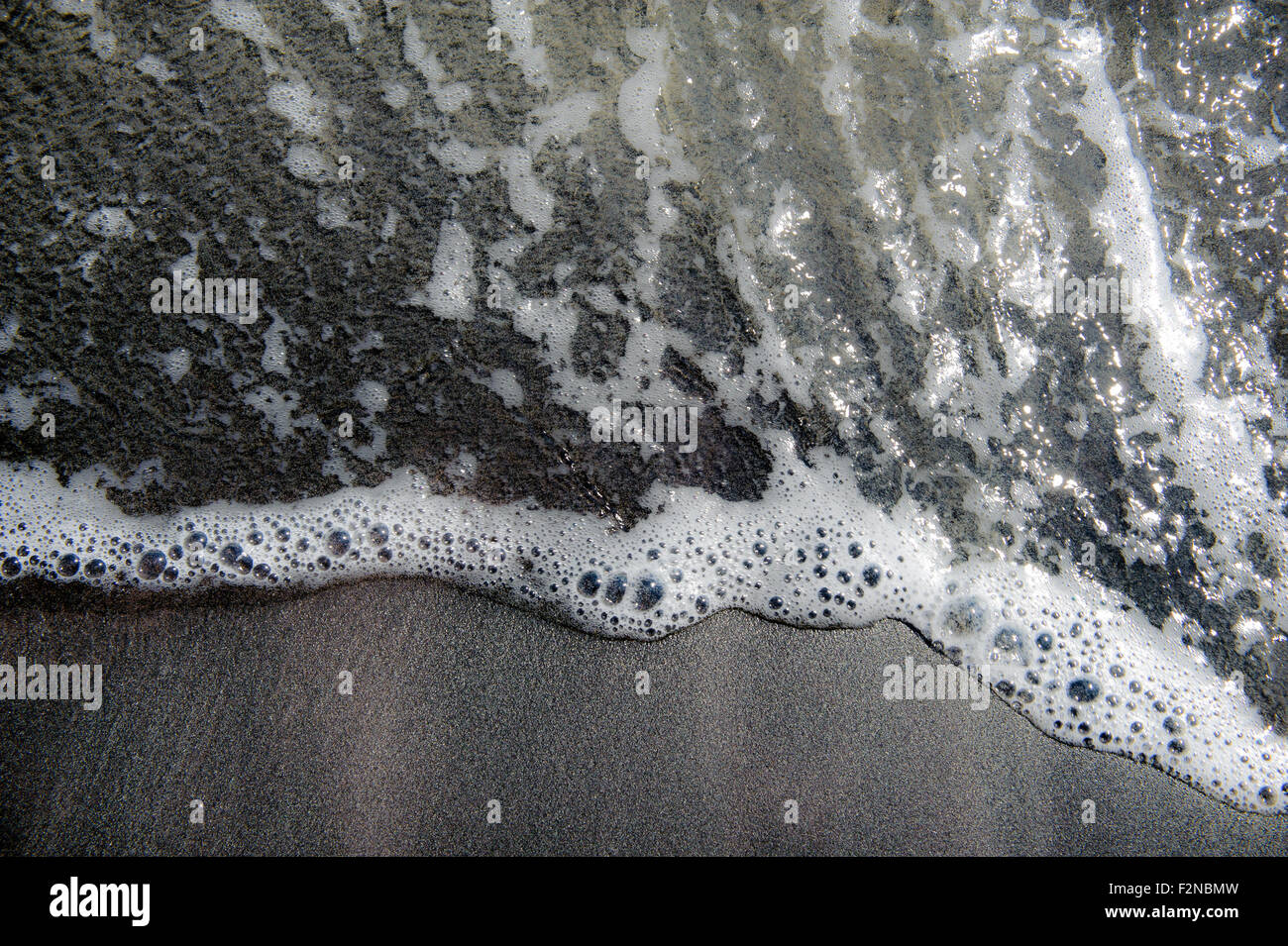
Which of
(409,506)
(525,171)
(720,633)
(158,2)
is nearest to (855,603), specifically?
(720,633)

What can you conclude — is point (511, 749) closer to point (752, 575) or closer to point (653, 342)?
point (752, 575)

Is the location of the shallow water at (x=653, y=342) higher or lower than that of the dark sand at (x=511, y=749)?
higher

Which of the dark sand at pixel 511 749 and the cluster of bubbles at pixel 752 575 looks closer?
the dark sand at pixel 511 749

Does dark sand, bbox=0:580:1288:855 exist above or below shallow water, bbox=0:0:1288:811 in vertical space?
Result: below

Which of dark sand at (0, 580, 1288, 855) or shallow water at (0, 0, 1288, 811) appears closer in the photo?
dark sand at (0, 580, 1288, 855)

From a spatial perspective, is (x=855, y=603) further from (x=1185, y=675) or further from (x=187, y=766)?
(x=187, y=766)
